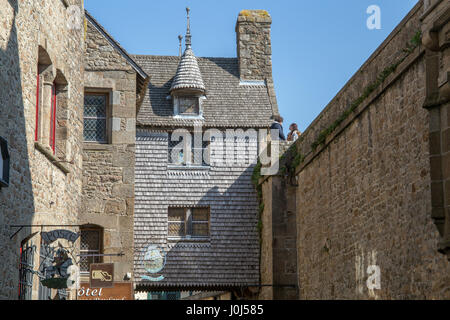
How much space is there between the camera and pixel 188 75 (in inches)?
945

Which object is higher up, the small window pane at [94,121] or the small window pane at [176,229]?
the small window pane at [94,121]

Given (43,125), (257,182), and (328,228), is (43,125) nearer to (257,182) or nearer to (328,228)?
(328,228)

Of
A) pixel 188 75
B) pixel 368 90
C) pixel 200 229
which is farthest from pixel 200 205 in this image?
pixel 368 90

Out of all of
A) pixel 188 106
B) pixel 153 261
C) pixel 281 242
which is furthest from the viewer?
pixel 188 106

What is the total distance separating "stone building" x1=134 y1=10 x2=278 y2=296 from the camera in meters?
22.3

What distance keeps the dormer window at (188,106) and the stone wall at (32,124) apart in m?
7.86

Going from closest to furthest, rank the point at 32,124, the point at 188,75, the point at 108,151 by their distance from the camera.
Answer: the point at 32,124 → the point at 108,151 → the point at 188,75

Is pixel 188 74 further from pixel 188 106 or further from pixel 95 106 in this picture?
pixel 95 106

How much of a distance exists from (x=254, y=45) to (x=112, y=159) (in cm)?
840

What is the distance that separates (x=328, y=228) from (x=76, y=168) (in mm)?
5010

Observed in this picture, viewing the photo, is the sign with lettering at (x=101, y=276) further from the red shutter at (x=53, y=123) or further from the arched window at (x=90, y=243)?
the arched window at (x=90, y=243)

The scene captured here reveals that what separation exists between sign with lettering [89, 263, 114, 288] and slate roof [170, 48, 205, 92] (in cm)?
897

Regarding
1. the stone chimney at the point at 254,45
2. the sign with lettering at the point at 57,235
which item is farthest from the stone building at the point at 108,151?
the stone chimney at the point at 254,45

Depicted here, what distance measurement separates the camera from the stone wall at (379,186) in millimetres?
11008
